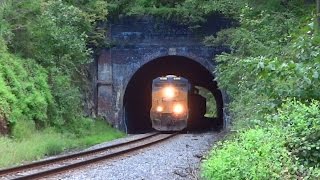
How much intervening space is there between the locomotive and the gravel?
1022 cm

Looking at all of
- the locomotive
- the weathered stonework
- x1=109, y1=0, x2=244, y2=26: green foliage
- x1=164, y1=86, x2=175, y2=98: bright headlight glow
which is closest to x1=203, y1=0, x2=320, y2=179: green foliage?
x1=109, y1=0, x2=244, y2=26: green foliage

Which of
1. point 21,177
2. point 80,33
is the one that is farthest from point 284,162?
point 80,33

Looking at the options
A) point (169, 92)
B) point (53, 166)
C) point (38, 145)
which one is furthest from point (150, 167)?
point (169, 92)

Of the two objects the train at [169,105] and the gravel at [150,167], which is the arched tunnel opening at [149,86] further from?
the gravel at [150,167]

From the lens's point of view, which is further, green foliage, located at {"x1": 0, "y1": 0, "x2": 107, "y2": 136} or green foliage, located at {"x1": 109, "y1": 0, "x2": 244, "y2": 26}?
green foliage, located at {"x1": 109, "y1": 0, "x2": 244, "y2": 26}

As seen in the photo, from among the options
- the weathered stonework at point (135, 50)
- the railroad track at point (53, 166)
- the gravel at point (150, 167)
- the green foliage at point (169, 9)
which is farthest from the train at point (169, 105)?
the railroad track at point (53, 166)

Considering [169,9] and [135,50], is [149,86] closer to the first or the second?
[135,50]

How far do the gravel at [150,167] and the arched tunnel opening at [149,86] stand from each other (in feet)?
48.4

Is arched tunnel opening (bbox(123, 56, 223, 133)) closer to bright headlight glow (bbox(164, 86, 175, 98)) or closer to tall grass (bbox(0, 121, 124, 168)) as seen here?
bright headlight glow (bbox(164, 86, 175, 98))

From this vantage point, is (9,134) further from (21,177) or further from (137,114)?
(137,114)

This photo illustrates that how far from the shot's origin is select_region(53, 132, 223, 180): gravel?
37.8ft

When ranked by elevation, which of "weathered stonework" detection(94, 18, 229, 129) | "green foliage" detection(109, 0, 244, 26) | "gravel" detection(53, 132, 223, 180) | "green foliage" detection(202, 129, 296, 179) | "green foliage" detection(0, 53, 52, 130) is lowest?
"gravel" detection(53, 132, 223, 180)

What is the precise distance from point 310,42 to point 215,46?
18.1 meters

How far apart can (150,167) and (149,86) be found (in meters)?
25.6
